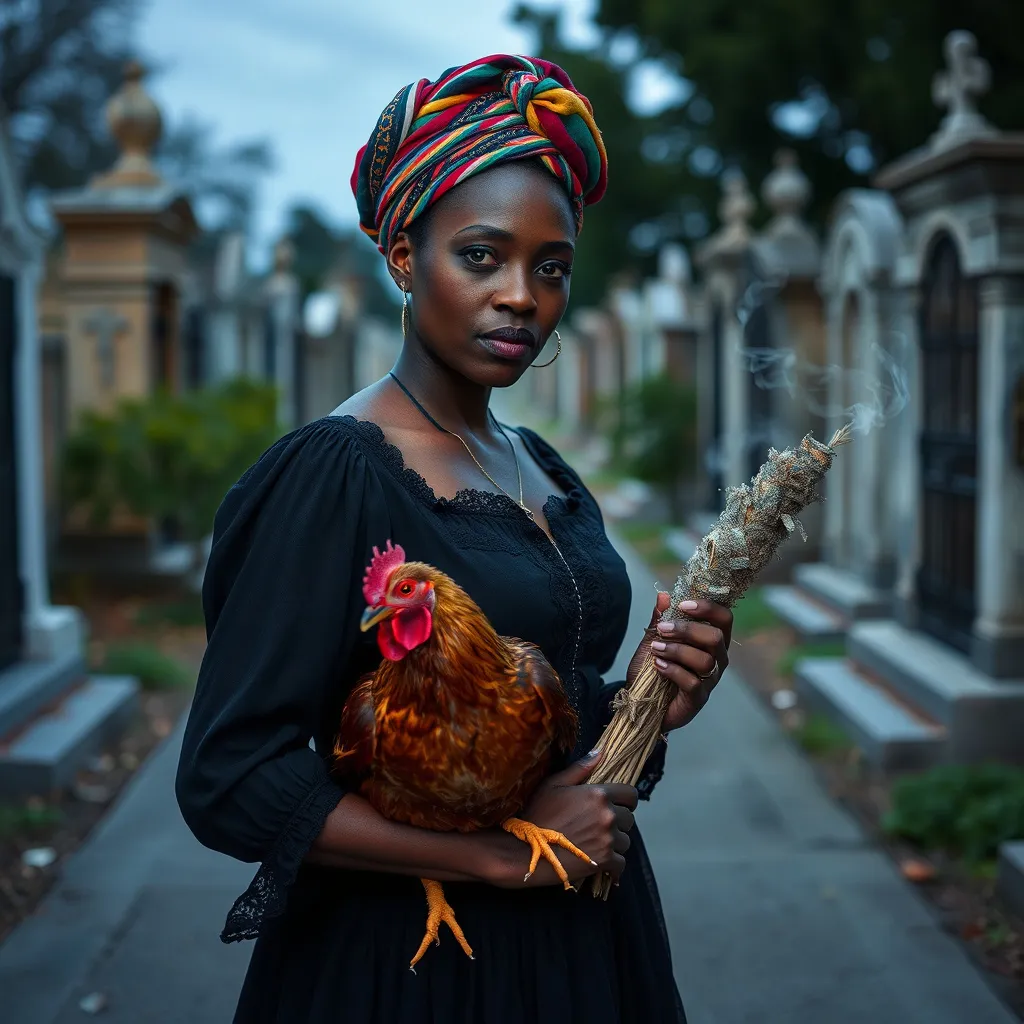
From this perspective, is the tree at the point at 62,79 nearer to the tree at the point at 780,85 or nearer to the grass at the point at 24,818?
the tree at the point at 780,85

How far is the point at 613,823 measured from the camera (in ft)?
5.22

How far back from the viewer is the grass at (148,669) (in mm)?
7156

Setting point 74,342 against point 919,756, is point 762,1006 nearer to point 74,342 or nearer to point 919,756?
point 919,756

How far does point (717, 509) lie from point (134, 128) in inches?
265

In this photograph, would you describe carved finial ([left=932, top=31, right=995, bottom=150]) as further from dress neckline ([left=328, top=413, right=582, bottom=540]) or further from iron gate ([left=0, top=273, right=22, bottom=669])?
dress neckline ([left=328, top=413, right=582, bottom=540])

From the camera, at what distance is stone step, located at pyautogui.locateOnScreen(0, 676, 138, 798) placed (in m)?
5.19

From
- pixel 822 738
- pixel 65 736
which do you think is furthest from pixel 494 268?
pixel 822 738

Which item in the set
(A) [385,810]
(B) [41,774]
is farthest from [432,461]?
(B) [41,774]

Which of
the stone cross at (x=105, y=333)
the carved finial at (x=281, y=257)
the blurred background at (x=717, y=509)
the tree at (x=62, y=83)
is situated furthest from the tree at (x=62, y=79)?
the stone cross at (x=105, y=333)

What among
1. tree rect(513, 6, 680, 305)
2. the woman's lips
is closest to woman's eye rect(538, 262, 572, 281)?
the woman's lips

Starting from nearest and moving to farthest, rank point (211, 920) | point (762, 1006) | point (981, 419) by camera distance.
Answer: point (762, 1006), point (211, 920), point (981, 419)

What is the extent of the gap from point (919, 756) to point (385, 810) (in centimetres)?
448

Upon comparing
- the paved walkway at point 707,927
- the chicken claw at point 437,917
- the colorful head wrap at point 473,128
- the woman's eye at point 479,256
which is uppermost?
the colorful head wrap at point 473,128

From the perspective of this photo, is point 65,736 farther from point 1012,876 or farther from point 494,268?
point 494,268
